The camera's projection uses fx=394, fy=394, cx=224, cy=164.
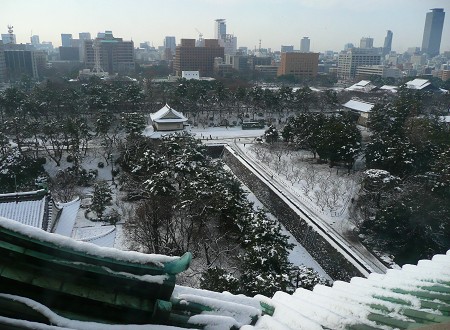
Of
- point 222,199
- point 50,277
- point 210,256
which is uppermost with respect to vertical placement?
point 50,277

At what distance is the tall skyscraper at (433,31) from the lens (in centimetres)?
14262

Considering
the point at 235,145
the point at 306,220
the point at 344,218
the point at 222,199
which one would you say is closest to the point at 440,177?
the point at 344,218

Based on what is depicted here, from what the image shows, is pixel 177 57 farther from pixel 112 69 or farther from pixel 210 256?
pixel 210 256

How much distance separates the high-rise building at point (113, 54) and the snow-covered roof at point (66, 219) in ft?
261

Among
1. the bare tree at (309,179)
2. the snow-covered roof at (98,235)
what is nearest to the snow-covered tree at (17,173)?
the snow-covered roof at (98,235)

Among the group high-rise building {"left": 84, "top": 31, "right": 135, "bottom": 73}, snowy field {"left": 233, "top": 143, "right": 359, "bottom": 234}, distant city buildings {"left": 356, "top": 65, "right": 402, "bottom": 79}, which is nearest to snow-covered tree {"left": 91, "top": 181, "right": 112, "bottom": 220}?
snowy field {"left": 233, "top": 143, "right": 359, "bottom": 234}

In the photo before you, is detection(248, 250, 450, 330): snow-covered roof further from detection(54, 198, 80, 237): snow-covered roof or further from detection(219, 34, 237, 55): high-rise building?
detection(219, 34, 237, 55): high-rise building

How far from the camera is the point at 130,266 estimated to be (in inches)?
107

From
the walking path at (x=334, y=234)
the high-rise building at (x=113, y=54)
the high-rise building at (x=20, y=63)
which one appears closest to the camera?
the walking path at (x=334, y=234)

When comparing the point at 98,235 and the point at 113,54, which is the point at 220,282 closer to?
the point at 98,235

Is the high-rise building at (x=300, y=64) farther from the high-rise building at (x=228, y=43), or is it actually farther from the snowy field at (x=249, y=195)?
the high-rise building at (x=228, y=43)

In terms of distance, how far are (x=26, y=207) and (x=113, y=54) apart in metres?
86.5

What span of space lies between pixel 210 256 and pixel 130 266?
536 inches

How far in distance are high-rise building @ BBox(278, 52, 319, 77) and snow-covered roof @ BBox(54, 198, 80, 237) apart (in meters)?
74.8
